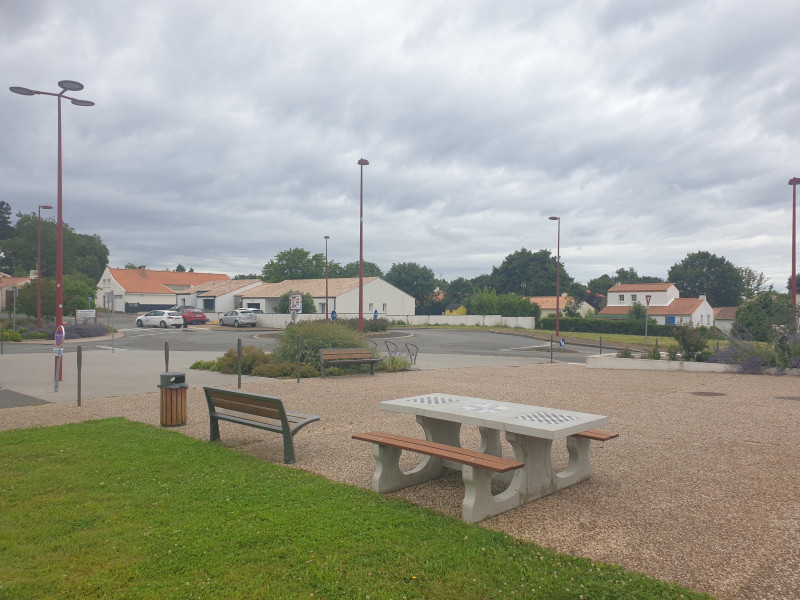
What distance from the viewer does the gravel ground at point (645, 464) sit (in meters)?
4.03

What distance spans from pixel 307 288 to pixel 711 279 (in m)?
65.3

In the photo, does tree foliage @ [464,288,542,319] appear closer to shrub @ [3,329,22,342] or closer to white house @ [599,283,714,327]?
white house @ [599,283,714,327]

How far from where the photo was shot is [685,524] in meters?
4.61

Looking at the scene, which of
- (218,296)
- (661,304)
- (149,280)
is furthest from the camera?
(661,304)

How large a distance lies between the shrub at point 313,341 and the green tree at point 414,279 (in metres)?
66.8

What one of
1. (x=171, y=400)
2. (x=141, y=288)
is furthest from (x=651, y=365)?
(x=141, y=288)

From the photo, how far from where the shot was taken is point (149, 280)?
3031 inches

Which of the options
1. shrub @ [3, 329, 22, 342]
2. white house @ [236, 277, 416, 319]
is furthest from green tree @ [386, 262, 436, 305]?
shrub @ [3, 329, 22, 342]

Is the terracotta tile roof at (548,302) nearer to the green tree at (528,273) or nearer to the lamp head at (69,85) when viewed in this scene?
the green tree at (528,273)

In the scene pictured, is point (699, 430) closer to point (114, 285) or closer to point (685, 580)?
point (685, 580)

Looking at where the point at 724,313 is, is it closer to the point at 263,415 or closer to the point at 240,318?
the point at 240,318

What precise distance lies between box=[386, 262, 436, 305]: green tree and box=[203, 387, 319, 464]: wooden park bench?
76048 mm

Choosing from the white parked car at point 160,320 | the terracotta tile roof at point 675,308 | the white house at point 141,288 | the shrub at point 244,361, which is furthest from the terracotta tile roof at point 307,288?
the shrub at point 244,361

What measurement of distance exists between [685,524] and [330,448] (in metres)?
3.95
